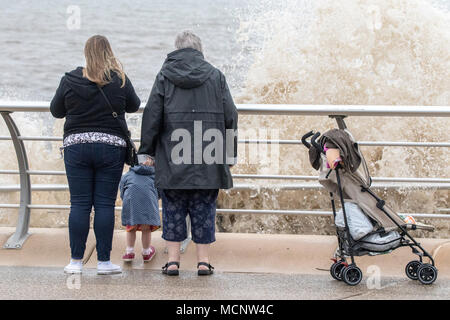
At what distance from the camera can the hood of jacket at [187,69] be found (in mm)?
4320

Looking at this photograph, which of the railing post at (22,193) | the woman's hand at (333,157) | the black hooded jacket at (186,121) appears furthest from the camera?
the railing post at (22,193)

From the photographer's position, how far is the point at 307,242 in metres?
4.92

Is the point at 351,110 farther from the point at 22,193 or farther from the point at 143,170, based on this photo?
the point at 22,193

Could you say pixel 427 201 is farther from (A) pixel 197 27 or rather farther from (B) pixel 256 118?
(A) pixel 197 27

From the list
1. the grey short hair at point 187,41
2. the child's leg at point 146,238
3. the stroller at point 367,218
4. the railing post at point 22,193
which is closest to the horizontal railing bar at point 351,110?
the stroller at point 367,218

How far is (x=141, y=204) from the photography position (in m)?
4.66

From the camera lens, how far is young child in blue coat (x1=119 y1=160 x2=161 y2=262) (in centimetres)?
464

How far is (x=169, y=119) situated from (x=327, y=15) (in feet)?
35.0

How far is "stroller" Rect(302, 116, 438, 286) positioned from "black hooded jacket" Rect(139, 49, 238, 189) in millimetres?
578

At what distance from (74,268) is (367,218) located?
1796 millimetres

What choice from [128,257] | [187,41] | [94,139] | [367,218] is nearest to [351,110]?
[367,218]

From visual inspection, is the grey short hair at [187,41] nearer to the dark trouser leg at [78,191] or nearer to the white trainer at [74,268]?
the dark trouser leg at [78,191]

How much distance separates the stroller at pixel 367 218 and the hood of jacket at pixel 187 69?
730 mm

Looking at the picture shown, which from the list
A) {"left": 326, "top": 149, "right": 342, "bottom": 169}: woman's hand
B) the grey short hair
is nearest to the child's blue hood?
the grey short hair
